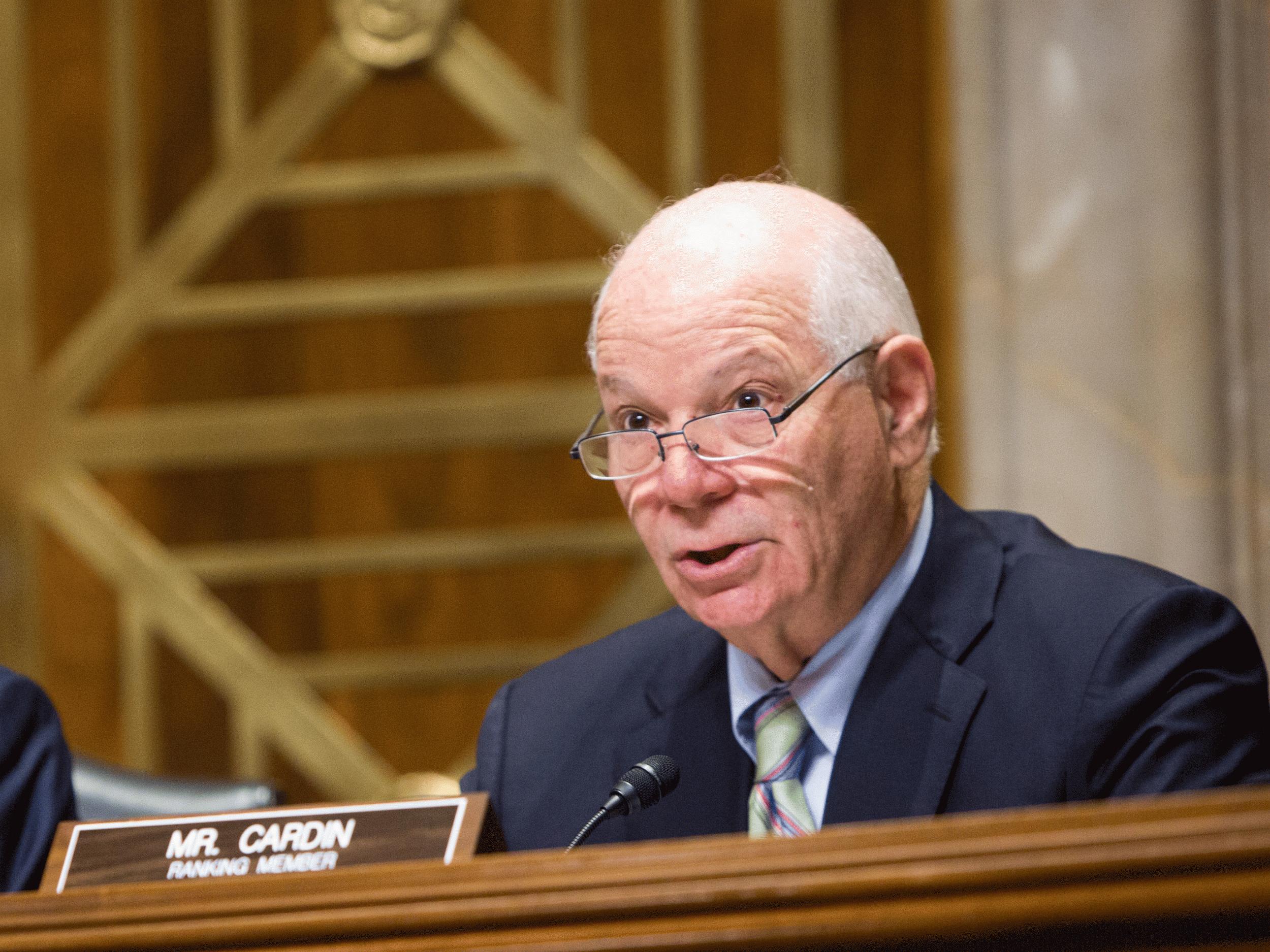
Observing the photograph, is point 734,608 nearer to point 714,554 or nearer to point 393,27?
point 714,554

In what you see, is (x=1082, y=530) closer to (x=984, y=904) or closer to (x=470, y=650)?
(x=470, y=650)

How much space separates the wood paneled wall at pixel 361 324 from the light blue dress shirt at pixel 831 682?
1794mm

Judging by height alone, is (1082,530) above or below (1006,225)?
below

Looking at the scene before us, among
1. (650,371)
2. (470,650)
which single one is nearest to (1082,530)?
(470,650)

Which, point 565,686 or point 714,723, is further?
point 565,686

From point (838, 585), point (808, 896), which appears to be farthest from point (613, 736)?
point (808, 896)

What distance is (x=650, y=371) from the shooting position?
4.52ft

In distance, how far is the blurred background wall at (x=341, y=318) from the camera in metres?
3.26

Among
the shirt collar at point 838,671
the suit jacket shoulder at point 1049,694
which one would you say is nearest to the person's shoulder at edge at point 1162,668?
the suit jacket shoulder at point 1049,694

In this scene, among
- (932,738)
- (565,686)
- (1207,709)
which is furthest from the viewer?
(565,686)

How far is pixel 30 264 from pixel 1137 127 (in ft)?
8.22

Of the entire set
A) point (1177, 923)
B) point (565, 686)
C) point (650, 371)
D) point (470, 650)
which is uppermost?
point (650, 371)

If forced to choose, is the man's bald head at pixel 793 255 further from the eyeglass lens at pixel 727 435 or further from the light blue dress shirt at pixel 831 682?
the light blue dress shirt at pixel 831 682

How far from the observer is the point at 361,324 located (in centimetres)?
337
